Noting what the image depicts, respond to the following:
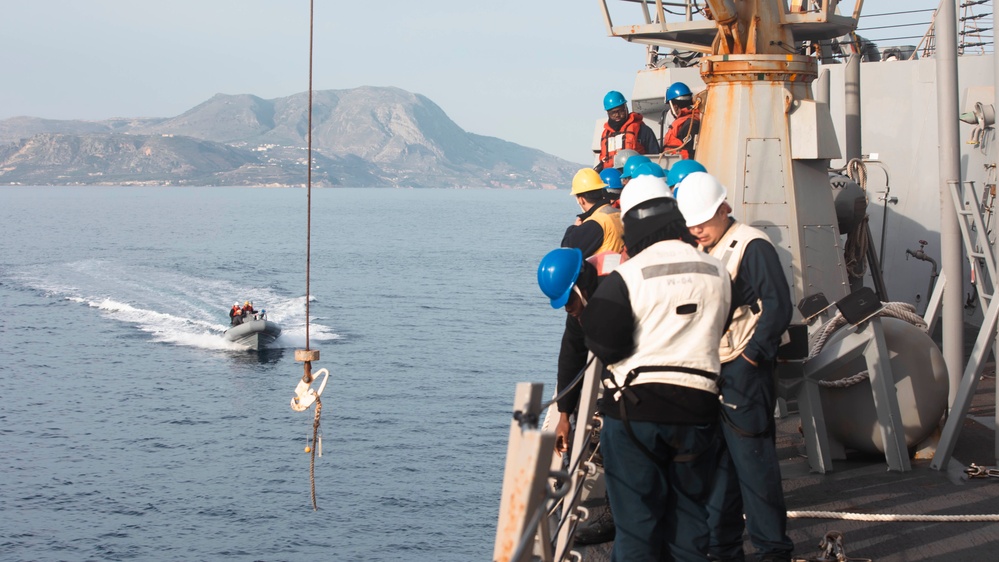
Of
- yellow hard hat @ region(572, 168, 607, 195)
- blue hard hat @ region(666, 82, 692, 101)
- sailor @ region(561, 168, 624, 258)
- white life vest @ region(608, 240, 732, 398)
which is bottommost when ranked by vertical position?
white life vest @ region(608, 240, 732, 398)

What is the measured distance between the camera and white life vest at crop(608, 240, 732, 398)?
382 centimetres

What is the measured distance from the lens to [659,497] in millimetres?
3949

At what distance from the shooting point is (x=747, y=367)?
4930 millimetres

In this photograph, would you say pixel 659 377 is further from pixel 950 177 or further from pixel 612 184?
pixel 950 177

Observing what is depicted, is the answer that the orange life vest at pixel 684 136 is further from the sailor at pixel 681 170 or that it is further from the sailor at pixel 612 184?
the sailor at pixel 681 170

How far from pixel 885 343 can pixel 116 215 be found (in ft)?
528

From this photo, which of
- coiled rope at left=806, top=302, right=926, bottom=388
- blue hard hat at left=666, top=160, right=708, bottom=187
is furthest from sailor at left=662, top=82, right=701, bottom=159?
blue hard hat at left=666, top=160, right=708, bottom=187

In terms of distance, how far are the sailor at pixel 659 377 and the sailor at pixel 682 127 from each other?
590 centimetres

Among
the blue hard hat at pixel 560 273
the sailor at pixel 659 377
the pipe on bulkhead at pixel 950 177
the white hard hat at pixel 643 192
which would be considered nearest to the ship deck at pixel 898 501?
the pipe on bulkhead at pixel 950 177

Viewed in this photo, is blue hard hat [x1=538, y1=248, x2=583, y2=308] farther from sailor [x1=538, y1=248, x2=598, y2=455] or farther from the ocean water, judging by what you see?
the ocean water

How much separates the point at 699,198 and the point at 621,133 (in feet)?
19.1

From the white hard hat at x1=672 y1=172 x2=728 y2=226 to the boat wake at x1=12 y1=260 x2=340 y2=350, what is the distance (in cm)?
5083

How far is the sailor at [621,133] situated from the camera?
33.9ft

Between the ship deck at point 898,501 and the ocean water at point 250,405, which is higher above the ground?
the ship deck at point 898,501
